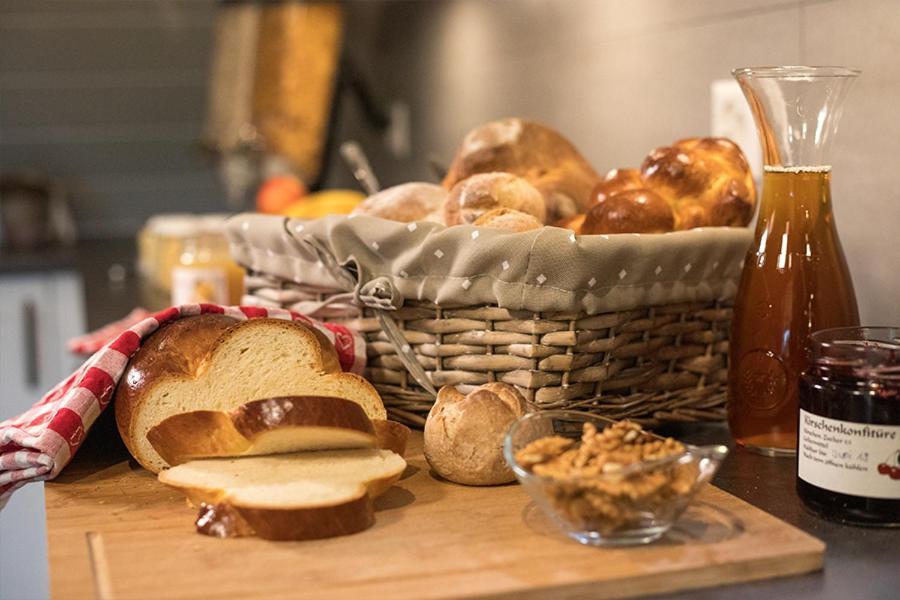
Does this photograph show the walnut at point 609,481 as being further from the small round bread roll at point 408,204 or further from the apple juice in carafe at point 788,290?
the small round bread roll at point 408,204

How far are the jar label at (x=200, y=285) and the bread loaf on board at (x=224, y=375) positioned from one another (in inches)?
28.6

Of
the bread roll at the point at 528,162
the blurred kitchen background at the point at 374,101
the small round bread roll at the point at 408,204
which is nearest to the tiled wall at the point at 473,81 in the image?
the blurred kitchen background at the point at 374,101

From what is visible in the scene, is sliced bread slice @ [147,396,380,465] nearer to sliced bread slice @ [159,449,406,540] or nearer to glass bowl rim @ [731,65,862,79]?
sliced bread slice @ [159,449,406,540]

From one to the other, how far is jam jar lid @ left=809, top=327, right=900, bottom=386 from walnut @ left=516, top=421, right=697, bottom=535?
0.43 feet

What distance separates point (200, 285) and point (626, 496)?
1136 mm

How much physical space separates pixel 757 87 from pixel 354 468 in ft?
1.52

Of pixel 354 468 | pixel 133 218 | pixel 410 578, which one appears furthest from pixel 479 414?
pixel 133 218

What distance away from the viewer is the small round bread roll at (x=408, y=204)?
114cm

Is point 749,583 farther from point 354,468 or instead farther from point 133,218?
point 133,218

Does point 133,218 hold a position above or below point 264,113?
below

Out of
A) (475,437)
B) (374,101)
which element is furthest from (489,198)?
(374,101)

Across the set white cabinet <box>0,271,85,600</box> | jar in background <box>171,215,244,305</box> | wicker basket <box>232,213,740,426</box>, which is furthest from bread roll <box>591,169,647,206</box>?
white cabinet <box>0,271,85,600</box>

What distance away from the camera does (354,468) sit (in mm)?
867

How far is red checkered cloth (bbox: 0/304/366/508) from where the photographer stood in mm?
927
